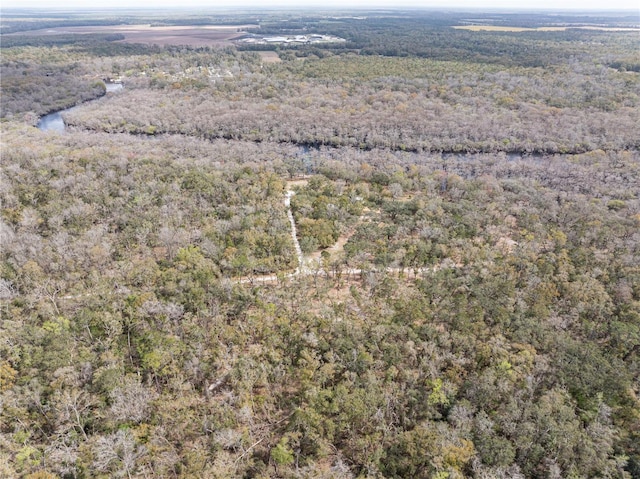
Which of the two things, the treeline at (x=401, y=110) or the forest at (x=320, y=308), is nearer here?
the forest at (x=320, y=308)

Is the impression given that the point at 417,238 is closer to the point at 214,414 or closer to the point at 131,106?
the point at 214,414

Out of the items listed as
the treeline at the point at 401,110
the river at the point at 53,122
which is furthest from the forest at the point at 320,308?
the river at the point at 53,122

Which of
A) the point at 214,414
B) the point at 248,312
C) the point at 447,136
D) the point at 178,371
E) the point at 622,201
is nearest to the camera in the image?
the point at 214,414

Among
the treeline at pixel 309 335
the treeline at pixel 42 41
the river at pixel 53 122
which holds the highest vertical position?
the treeline at pixel 42 41

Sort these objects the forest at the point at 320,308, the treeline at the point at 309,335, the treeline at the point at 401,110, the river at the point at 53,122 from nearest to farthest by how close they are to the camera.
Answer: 1. the treeline at the point at 309,335
2. the forest at the point at 320,308
3. the treeline at the point at 401,110
4. the river at the point at 53,122

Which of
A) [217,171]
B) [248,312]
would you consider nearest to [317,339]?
[248,312]

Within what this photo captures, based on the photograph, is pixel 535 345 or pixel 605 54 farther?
pixel 605 54

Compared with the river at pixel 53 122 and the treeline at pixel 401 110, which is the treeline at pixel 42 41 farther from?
the river at pixel 53 122

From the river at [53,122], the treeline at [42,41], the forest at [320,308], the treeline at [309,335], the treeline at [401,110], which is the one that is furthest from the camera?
the treeline at [42,41]
